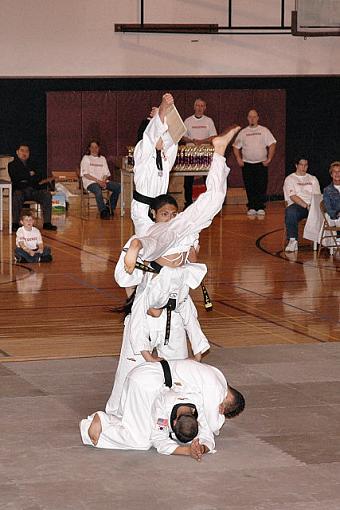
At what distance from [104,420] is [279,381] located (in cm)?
236

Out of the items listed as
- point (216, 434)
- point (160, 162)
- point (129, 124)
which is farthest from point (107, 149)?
point (216, 434)

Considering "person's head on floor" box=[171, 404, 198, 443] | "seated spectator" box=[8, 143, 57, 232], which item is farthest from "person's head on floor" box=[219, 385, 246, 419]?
"seated spectator" box=[8, 143, 57, 232]

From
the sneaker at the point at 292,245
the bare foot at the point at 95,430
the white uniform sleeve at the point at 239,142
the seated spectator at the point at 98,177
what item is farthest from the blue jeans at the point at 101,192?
the bare foot at the point at 95,430

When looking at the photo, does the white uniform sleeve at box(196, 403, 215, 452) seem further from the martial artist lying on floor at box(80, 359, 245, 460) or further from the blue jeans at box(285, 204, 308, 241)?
the blue jeans at box(285, 204, 308, 241)

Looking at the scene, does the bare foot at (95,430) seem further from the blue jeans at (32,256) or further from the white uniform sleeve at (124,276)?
the blue jeans at (32,256)

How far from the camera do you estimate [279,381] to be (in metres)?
9.79

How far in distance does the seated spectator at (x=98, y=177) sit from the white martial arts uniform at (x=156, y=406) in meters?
13.4

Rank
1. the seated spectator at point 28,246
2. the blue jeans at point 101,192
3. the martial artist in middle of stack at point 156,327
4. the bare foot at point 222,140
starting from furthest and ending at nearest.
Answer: the blue jeans at point 101,192 → the seated spectator at point 28,246 → the martial artist in middle of stack at point 156,327 → the bare foot at point 222,140

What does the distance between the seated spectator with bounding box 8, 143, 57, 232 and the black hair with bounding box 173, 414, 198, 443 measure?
40.5 ft

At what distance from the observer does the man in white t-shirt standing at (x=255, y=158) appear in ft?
72.0

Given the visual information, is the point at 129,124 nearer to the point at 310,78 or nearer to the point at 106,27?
the point at 106,27

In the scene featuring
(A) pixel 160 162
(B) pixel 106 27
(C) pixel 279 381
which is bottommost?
(C) pixel 279 381

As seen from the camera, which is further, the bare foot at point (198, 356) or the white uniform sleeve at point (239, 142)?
the white uniform sleeve at point (239, 142)

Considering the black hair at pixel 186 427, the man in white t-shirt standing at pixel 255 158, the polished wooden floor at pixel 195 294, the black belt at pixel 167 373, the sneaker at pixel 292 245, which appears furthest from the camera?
the man in white t-shirt standing at pixel 255 158
